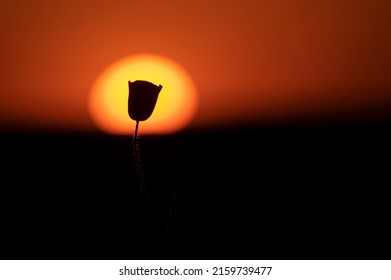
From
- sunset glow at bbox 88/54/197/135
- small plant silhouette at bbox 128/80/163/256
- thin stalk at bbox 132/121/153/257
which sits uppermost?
sunset glow at bbox 88/54/197/135

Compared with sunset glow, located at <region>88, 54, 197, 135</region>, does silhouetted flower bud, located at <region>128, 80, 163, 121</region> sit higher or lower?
lower

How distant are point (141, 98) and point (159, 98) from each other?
0.41m

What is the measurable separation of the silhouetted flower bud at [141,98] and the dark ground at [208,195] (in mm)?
223

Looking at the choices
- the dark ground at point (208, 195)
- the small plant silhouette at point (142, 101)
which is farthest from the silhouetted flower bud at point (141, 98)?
the dark ground at point (208, 195)

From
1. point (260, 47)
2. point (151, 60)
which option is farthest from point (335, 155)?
point (151, 60)

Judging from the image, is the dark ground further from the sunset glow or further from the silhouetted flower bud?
the silhouetted flower bud

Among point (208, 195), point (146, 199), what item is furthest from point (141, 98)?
point (208, 195)

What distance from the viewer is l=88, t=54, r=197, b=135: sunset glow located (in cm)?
139

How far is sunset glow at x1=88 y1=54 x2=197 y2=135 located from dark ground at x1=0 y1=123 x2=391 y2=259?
0.12 meters

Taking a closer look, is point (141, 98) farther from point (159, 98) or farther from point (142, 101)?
point (159, 98)

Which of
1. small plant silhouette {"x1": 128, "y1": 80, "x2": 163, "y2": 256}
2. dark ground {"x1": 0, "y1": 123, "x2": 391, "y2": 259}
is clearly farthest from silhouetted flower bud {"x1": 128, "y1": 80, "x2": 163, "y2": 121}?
dark ground {"x1": 0, "y1": 123, "x2": 391, "y2": 259}

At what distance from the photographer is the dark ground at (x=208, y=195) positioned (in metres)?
1.12

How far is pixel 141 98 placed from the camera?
3.39 feet

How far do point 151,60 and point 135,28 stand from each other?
138mm
